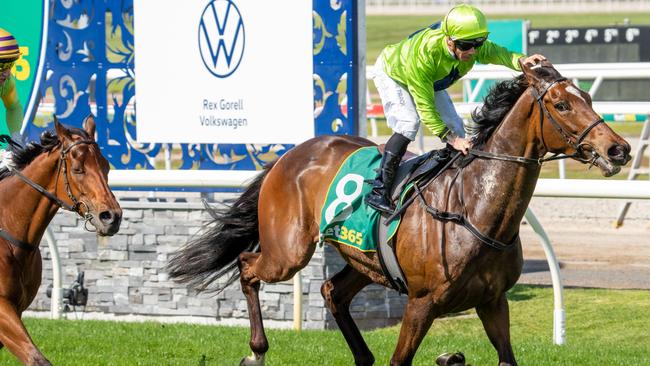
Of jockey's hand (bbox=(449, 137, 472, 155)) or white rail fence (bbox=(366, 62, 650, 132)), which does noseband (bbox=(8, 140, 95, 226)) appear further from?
white rail fence (bbox=(366, 62, 650, 132))

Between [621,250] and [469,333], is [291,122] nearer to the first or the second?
[469,333]

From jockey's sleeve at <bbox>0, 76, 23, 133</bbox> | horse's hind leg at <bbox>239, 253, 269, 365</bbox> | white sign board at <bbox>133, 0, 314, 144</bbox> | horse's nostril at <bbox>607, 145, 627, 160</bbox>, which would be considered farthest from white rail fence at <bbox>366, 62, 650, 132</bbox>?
horse's nostril at <bbox>607, 145, 627, 160</bbox>

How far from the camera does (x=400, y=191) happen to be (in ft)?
19.5

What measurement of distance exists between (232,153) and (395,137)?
10.00 feet

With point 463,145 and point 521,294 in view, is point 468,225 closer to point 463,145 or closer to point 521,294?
point 463,145

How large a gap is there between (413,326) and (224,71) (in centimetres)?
366

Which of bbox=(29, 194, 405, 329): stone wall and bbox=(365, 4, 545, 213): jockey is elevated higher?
bbox=(365, 4, 545, 213): jockey

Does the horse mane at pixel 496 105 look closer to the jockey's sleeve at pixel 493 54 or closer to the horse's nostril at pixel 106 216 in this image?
the jockey's sleeve at pixel 493 54

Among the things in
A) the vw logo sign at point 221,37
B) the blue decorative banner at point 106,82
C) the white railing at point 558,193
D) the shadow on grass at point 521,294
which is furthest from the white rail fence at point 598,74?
the white railing at point 558,193

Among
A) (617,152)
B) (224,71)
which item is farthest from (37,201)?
(224,71)

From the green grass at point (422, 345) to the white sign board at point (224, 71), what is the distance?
152 centimetres

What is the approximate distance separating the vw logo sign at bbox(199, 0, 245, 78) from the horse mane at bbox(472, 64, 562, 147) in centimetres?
332

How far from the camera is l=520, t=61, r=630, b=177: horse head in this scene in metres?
5.16

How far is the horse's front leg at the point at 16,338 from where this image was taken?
17.8ft
